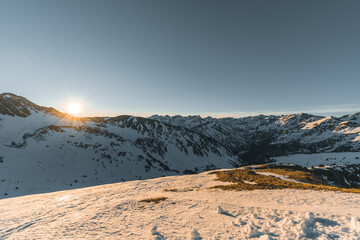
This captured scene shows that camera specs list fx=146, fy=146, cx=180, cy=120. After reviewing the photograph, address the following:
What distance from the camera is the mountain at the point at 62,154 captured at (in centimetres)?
5153

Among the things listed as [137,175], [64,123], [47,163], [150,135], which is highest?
[64,123]

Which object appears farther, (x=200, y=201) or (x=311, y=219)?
(x=200, y=201)

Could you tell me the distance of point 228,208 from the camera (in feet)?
44.3

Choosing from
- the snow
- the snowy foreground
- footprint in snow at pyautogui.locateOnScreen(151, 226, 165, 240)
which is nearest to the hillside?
the snowy foreground

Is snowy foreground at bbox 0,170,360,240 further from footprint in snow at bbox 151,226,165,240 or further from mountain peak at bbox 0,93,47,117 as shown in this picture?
mountain peak at bbox 0,93,47,117

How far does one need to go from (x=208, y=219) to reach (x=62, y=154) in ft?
281

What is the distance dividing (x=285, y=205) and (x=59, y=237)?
18898 mm

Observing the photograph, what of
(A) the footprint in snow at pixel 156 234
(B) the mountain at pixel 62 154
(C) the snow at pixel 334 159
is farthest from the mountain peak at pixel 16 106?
(C) the snow at pixel 334 159

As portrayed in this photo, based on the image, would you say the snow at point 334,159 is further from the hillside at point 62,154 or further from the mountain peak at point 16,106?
the mountain peak at point 16,106

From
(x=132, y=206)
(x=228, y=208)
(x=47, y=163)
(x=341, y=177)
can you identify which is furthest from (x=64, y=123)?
(x=341, y=177)

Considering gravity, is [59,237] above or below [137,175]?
above

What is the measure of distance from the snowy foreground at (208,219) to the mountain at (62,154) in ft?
137

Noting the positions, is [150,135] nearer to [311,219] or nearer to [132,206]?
[132,206]

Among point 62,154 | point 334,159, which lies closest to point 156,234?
point 62,154
